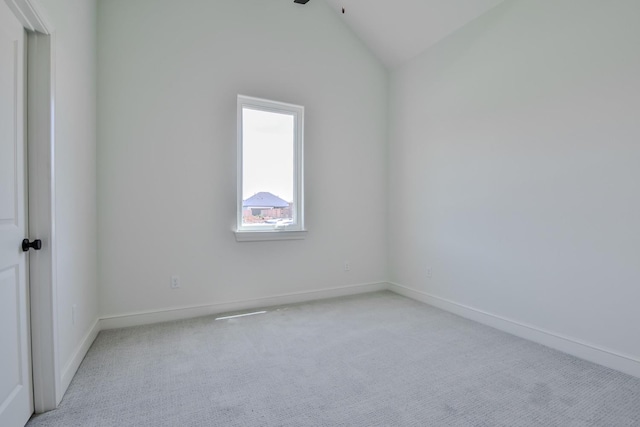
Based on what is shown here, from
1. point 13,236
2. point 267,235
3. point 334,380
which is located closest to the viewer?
point 13,236

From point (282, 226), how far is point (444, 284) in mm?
1852

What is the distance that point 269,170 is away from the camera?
3564 mm

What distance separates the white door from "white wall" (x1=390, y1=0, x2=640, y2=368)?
332 centimetres

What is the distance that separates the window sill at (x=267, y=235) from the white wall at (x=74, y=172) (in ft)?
4.07

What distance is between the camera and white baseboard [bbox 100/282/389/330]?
285 cm

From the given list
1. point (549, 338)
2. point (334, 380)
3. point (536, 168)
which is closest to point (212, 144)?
point (334, 380)

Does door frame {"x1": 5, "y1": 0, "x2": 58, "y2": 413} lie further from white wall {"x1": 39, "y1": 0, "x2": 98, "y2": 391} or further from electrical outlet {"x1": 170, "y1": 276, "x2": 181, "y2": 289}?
electrical outlet {"x1": 170, "y1": 276, "x2": 181, "y2": 289}

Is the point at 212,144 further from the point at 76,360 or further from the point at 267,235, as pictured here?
the point at 76,360

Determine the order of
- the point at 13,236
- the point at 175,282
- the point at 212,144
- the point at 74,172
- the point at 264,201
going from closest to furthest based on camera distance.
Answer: the point at 13,236 → the point at 74,172 → the point at 175,282 → the point at 212,144 → the point at 264,201

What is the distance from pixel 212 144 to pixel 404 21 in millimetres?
2423

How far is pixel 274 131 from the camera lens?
360cm

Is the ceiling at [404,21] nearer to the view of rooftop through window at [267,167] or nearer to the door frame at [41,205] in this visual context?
the view of rooftop through window at [267,167]

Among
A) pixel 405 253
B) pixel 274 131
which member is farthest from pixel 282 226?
pixel 405 253

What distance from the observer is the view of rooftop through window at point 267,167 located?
3441mm
